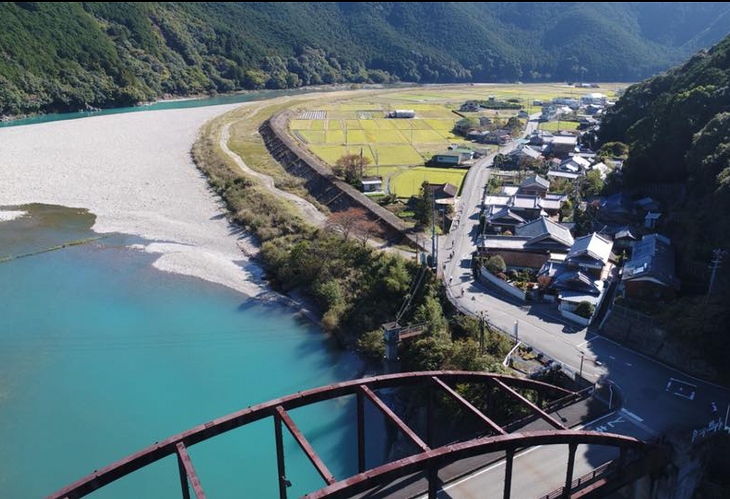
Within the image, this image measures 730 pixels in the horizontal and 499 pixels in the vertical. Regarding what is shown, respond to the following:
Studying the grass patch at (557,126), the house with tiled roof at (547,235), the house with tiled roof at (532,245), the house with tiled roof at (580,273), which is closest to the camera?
the house with tiled roof at (580,273)

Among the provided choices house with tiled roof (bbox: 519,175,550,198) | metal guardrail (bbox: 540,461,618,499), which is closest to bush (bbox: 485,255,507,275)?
metal guardrail (bbox: 540,461,618,499)

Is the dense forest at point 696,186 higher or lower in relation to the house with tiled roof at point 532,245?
higher

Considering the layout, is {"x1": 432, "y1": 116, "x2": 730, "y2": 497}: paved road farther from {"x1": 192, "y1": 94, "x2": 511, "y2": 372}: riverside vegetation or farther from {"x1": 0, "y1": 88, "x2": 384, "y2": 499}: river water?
{"x1": 0, "y1": 88, "x2": 384, "y2": 499}: river water

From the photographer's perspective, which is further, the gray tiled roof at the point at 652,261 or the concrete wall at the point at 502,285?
the concrete wall at the point at 502,285

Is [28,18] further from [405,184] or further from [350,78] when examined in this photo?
[405,184]

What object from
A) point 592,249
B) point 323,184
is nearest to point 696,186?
point 592,249

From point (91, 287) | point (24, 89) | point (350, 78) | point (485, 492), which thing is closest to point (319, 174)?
point (91, 287)

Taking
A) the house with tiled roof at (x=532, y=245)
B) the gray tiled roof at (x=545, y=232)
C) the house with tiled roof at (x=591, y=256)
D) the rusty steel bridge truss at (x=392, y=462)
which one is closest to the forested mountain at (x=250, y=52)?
the house with tiled roof at (x=532, y=245)

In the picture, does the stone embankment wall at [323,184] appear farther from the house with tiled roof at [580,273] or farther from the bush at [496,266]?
the house with tiled roof at [580,273]
